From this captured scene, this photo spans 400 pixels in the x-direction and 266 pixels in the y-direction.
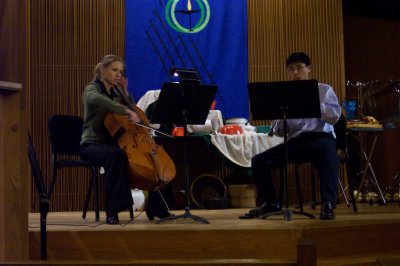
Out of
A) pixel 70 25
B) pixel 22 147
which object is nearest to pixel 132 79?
pixel 70 25

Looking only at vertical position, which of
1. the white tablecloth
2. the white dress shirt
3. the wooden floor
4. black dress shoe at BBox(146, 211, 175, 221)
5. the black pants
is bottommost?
the wooden floor

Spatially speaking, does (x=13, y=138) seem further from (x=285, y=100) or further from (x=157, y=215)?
(x=157, y=215)

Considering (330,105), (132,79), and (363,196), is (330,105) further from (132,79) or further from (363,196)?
(132,79)

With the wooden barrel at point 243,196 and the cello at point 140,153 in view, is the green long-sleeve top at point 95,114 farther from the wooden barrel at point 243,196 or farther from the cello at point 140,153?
the wooden barrel at point 243,196

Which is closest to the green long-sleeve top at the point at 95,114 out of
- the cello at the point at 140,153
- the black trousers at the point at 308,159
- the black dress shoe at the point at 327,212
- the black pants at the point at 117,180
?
the cello at the point at 140,153

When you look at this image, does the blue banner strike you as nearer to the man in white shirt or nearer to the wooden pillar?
the man in white shirt

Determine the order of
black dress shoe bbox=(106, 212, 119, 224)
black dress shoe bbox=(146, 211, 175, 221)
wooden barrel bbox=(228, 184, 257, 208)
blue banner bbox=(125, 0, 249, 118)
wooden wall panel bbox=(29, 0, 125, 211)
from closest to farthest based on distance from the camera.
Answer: black dress shoe bbox=(106, 212, 119, 224) < black dress shoe bbox=(146, 211, 175, 221) < wooden barrel bbox=(228, 184, 257, 208) < wooden wall panel bbox=(29, 0, 125, 211) < blue banner bbox=(125, 0, 249, 118)

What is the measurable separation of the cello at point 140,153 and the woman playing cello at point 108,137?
6 centimetres

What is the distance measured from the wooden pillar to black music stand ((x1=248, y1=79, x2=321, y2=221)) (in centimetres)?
244

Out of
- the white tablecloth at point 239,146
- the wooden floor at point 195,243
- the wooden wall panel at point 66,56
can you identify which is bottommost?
the wooden floor at point 195,243

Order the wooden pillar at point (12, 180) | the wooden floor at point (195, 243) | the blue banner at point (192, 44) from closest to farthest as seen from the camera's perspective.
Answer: the wooden pillar at point (12, 180) < the wooden floor at point (195, 243) < the blue banner at point (192, 44)

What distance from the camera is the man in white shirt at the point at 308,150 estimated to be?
4.72 metres

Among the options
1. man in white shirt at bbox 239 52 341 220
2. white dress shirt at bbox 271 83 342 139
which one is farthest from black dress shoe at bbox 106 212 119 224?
white dress shirt at bbox 271 83 342 139

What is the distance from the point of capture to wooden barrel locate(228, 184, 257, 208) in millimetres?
6770
